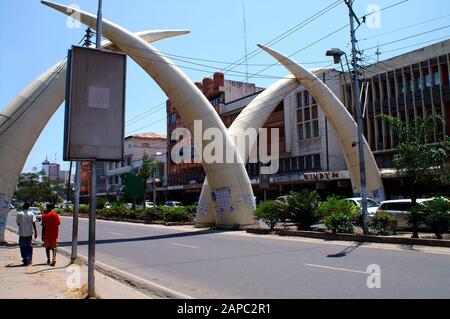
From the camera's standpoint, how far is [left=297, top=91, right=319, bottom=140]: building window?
47.7 meters

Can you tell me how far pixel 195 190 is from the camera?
67.9 m

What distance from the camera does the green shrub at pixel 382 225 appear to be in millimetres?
18219

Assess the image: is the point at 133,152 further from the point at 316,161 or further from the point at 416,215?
the point at 416,215

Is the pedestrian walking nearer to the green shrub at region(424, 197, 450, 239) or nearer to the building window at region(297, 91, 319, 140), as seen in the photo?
the green shrub at region(424, 197, 450, 239)

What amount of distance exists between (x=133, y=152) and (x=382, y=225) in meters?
76.5

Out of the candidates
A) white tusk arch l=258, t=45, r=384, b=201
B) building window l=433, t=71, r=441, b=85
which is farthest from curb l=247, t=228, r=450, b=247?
building window l=433, t=71, r=441, b=85

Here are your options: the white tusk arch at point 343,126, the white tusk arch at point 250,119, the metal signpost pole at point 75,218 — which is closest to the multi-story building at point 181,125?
the white tusk arch at point 343,126

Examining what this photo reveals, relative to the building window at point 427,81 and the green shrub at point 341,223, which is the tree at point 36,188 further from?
the green shrub at point 341,223

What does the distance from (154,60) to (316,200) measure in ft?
40.4

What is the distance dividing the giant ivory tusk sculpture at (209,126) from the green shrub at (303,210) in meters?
4.58

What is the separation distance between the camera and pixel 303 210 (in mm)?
22141
